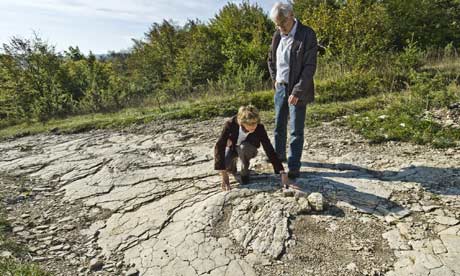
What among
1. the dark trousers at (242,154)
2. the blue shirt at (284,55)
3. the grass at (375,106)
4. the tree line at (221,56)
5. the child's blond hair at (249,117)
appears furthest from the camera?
the tree line at (221,56)

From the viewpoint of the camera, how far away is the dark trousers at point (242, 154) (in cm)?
303

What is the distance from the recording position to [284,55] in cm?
303

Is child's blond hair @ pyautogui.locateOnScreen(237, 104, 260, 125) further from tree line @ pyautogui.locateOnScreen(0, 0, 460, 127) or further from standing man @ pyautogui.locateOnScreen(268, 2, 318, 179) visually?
tree line @ pyautogui.locateOnScreen(0, 0, 460, 127)

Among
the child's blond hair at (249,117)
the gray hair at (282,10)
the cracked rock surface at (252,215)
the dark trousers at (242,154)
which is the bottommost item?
the cracked rock surface at (252,215)

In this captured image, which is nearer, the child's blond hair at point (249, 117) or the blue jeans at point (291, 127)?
the child's blond hair at point (249, 117)

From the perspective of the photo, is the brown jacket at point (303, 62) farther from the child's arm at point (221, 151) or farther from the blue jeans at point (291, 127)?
the child's arm at point (221, 151)

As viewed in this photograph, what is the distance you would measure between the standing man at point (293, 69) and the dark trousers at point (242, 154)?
0.44 meters

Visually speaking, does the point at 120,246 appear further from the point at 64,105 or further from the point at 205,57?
the point at 205,57

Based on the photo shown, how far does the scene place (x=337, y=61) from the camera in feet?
27.1

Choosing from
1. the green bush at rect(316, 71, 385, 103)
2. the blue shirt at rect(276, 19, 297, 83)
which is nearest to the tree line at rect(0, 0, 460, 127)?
the green bush at rect(316, 71, 385, 103)

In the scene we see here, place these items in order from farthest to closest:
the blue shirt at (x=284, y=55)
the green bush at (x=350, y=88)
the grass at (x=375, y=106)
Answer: the green bush at (x=350, y=88)
the grass at (x=375, y=106)
the blue shirt at (x=284, y=55)

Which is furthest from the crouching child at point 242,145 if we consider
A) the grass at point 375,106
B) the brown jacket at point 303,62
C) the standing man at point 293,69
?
the grass at point 375,106

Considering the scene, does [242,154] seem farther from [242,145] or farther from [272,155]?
[272,155]

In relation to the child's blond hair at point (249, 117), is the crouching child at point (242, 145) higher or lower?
lower
